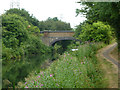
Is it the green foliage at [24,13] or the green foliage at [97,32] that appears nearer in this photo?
the green foliage at [97,32]

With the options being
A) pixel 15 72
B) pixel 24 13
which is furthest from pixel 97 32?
pixel 24 13

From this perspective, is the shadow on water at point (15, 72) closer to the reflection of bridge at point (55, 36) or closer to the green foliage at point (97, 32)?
the green foliage at point (97, 32)

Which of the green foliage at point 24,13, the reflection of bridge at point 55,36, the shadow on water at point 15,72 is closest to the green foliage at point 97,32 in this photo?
the shadow on water at point 15,72

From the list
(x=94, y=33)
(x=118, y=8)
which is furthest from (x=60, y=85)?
(x=94, y=33)

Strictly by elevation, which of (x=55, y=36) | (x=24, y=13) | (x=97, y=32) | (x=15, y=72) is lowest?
(x=15, y=72)

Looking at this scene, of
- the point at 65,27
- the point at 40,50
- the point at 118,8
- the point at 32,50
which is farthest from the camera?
the point at 65,27

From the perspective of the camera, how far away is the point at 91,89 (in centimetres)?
514

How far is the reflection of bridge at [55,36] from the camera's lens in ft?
136

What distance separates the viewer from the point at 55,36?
42.6 m

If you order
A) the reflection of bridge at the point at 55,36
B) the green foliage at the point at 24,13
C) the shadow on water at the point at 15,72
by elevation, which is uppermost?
the green foliage at the point at 24,13

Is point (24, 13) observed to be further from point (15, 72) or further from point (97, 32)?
point (97, 32)

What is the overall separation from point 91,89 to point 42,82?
1.44m

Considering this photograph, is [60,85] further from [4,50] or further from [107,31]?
[4,50]

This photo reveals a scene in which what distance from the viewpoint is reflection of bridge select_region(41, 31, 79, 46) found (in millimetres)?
41531
